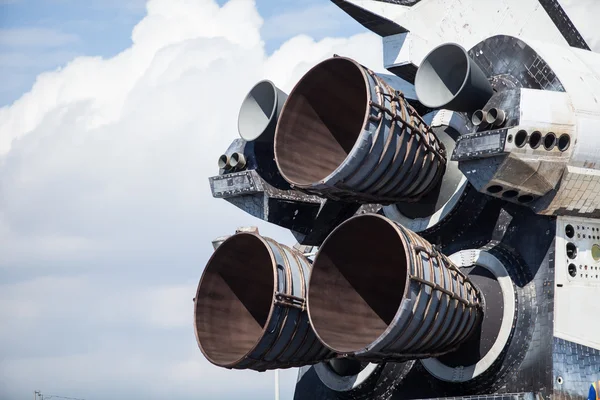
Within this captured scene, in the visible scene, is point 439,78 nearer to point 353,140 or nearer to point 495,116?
point 495,116

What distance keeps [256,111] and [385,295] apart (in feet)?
17.9

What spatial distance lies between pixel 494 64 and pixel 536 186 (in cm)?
325

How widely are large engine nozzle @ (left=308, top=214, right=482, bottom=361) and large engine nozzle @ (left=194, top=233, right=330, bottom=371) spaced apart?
34.0 inches

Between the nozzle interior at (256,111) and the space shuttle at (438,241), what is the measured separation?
→ 7 centimetres

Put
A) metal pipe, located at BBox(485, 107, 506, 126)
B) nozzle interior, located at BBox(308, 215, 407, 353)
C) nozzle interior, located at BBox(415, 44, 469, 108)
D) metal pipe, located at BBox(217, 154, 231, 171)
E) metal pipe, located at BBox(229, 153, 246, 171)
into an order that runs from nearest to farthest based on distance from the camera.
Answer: metal pipe, located at BBox(485, 107, 506, 126), nozzle interior, located at BBox(308, 215, 407, 353), nozzle interior, located at BBox(415, 44, 469, 108), metal pipe, located at BBox(229, 153, 246, 171), metal pipe, located at BBox(217, 154, 231, 171)

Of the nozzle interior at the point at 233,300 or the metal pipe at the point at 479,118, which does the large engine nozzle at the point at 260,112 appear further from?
the metal pipe at the point at 479,118

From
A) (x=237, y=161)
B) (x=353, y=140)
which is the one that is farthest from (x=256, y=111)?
(x=353, y=140)

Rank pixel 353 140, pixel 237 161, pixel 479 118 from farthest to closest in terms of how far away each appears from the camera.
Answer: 1. pixel 237 161
2. pixel 353 140
3. pixel 479 118

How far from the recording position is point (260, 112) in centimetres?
2548

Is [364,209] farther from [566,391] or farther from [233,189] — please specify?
[566,391]

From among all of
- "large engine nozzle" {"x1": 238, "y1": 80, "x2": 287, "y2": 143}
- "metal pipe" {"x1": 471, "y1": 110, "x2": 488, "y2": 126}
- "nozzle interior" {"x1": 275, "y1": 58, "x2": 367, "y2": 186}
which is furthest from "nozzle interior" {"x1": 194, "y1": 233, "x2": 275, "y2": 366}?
"metal pipe" {"x1": 471, "y1": 110, "x2": 488, "y2": 126}

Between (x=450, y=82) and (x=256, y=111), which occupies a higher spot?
(x=256, y=111)

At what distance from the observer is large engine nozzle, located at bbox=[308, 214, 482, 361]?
20.1 m

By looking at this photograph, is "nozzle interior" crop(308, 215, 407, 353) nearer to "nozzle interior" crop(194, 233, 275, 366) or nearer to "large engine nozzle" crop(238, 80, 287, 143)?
"nozzle interior" crop(194, 233, 275, 366)
